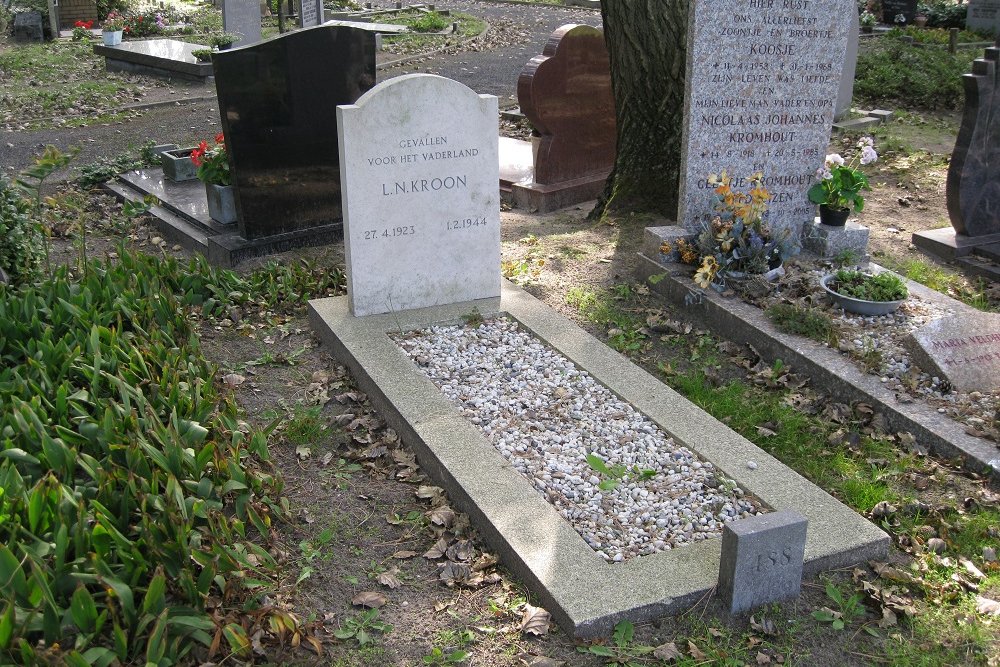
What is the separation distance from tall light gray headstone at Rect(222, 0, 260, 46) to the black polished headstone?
8.89m

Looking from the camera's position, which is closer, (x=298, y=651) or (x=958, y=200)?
(x=298, y=651)

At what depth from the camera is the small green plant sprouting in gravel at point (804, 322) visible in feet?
17.2

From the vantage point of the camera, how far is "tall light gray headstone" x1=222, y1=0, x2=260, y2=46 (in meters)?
15.1

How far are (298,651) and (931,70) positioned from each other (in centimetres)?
1222

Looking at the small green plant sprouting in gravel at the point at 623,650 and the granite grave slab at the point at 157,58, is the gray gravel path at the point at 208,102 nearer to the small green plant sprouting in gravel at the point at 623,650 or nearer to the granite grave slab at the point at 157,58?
the granite grave slab at the point at 157,58

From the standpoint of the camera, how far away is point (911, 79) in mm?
12094

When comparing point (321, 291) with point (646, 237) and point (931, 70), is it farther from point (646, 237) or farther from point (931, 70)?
point (931, 70)

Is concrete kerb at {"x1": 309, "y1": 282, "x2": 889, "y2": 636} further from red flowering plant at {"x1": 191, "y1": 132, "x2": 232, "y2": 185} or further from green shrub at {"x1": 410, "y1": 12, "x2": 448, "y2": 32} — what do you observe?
green shrub at {"x1": 410, "y1": 12, "x2": 448, "y2": 32}

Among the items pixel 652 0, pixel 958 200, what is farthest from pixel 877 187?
pixel 652 0

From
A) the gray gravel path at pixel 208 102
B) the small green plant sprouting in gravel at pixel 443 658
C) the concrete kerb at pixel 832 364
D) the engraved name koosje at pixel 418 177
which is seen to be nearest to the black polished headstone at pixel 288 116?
the engraved name koosje at pixel 418 177

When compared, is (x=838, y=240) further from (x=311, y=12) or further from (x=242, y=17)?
(x=311, y=12)

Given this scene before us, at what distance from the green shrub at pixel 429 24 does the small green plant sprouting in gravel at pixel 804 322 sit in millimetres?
15673

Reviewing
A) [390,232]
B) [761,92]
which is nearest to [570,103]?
[761,92]

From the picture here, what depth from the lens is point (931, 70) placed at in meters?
12.4
